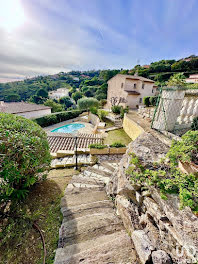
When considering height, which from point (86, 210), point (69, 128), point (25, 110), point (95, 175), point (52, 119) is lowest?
point (69, 128)

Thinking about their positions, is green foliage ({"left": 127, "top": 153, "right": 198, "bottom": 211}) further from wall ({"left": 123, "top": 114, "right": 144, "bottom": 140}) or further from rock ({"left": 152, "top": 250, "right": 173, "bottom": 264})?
wall ({"left": 123, "top": 114, "right": 144, "bottom": 140})

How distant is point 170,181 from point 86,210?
7.39 feet

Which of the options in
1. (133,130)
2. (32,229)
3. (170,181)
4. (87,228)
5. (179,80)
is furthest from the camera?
(133,130)

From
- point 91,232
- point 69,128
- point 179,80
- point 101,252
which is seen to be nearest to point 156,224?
point 101,252

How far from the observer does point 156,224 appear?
2.12m

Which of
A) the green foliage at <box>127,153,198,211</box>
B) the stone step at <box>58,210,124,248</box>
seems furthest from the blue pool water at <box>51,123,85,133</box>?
the green foliage at <box>127,153,198,211</box>

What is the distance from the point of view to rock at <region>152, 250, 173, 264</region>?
161cm

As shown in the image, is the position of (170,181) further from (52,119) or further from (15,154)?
(52,119)

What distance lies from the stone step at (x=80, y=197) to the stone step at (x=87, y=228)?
1.89 ft

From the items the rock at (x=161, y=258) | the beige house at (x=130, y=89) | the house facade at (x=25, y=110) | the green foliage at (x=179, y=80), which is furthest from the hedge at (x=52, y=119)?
the rock at (x=161, y=258)

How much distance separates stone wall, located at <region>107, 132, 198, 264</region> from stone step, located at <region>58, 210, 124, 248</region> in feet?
0.99

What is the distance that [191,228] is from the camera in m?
1.60

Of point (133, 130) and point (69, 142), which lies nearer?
point (133, 130)

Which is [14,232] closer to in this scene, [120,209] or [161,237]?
[120,209]
